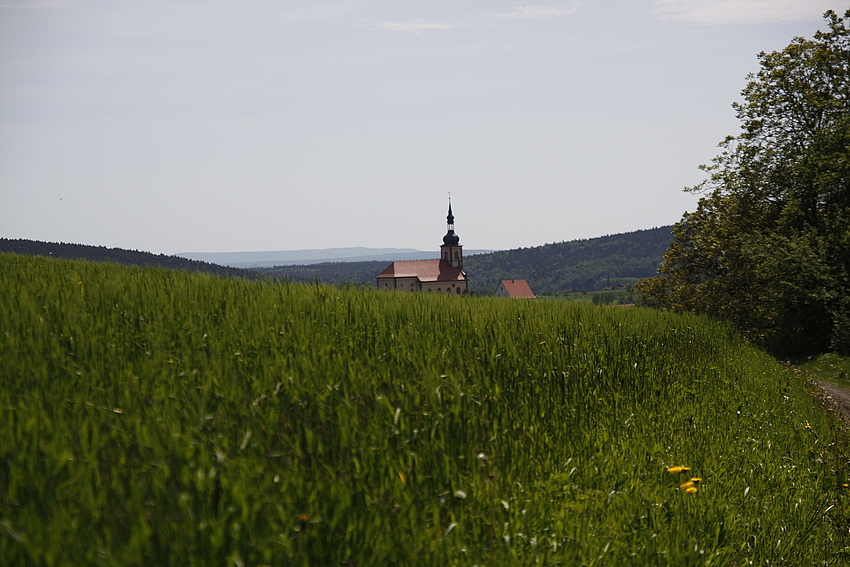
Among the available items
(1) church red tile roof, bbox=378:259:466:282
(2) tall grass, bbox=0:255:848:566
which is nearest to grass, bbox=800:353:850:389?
(2) tall grass, bbox=0:255:848:566

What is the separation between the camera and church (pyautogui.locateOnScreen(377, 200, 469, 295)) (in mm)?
109125

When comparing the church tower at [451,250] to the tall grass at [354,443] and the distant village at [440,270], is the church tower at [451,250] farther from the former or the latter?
the tall grass at [354,443]

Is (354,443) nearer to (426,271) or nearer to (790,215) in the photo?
(790,215)

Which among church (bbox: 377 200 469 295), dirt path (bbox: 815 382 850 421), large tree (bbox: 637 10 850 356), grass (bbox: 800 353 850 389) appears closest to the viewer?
dirt path (bbox: 815 382 850 421)

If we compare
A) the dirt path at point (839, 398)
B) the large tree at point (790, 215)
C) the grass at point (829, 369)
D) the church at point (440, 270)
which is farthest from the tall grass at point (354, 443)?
the church at point (440, 270)

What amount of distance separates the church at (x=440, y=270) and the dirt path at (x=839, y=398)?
302 ft

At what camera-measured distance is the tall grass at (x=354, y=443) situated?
272cm

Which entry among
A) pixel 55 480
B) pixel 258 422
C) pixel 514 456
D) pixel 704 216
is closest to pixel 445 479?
pixel 514 456

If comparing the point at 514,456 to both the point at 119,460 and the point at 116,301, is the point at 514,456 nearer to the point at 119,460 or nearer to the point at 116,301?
the point at 119,460

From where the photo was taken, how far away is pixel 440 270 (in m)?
112

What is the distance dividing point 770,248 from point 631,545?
24.3 meters

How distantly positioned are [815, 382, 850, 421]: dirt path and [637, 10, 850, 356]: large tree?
277 inches

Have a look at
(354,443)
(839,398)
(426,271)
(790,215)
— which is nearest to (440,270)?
(426,271)

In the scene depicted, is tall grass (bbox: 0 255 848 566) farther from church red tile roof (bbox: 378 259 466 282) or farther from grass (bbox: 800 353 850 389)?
church red tile roof (bbox: 378 259 466 282)
